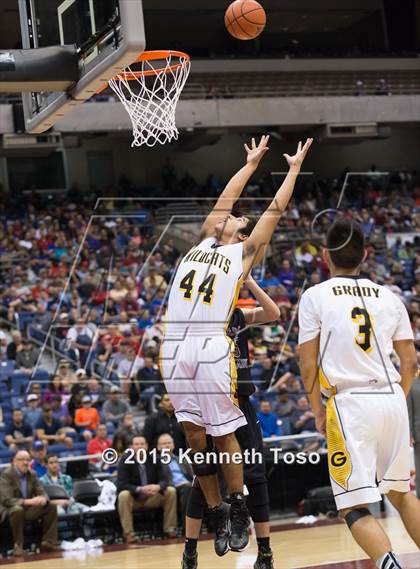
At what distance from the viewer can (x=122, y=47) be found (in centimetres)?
621

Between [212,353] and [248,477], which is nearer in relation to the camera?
[212,353]

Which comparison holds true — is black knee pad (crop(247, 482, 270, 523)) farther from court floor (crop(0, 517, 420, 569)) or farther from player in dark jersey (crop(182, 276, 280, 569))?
court floor (crop(0, 517, 420, 569))

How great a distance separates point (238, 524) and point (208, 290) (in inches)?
61.5

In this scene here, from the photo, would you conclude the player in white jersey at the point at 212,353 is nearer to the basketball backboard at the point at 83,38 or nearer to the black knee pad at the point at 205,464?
the black knee pad at the point at 205,464

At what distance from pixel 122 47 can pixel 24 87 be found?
96cm

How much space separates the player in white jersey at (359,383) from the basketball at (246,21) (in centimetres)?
522

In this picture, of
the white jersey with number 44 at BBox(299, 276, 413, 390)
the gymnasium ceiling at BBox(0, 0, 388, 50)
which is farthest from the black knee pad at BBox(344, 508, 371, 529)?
the gymnasium ceiling at BBox(0, 0, 388, 50)

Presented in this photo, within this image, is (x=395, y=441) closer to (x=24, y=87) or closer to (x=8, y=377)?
(x=24, y=87)

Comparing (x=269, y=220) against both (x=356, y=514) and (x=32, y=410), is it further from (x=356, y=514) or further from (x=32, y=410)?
(x=32, y=410)

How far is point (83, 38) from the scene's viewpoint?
6.98 meters

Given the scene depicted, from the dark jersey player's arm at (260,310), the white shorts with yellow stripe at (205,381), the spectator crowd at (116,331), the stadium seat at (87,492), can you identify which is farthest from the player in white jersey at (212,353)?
the stadium seat at (87,492)

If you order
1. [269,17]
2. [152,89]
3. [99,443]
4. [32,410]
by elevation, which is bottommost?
[99,443]

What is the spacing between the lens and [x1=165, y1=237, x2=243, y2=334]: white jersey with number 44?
659cm

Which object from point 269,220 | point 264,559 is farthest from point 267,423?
point 269,220
